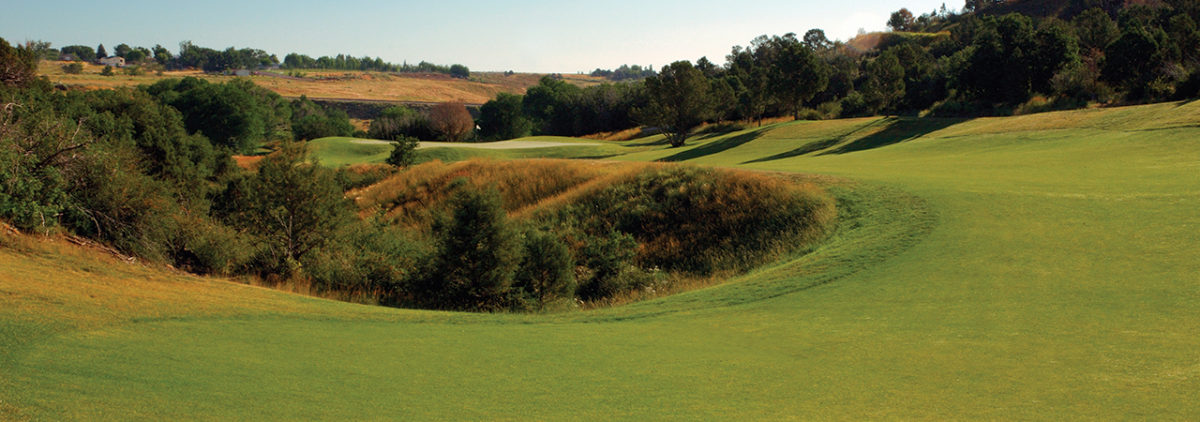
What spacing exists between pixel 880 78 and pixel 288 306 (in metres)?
57.7

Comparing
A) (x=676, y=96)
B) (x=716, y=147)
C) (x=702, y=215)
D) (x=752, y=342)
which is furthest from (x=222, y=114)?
(x=752, y=342)

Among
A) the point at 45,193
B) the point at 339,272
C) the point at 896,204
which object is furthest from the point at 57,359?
the point at 896,204

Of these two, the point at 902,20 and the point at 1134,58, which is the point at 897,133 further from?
the point at 902,20

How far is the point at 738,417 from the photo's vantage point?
542 cm

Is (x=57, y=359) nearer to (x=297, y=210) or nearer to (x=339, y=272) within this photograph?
(x=339, y=272)

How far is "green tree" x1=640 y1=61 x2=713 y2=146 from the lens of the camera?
5481 cm

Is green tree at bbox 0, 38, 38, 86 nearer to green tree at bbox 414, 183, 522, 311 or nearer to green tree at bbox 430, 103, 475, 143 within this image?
green tree at bbox 414, 183, 522, 311

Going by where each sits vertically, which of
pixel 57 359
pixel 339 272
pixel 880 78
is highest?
pixel 880 78

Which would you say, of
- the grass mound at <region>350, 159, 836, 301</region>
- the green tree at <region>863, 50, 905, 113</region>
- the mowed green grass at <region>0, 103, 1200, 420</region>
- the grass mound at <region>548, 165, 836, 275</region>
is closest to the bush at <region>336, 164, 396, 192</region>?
the grass mound at <region>350, 159, 836, 301</region>

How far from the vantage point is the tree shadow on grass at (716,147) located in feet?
151

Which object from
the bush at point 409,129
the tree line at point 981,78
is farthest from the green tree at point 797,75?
the bush at point 409,129

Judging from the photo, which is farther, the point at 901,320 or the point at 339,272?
the point at 339,272

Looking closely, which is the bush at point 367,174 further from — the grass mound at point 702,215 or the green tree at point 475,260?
the green tree at point 475,260

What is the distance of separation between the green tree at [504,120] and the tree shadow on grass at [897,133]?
62237mm
